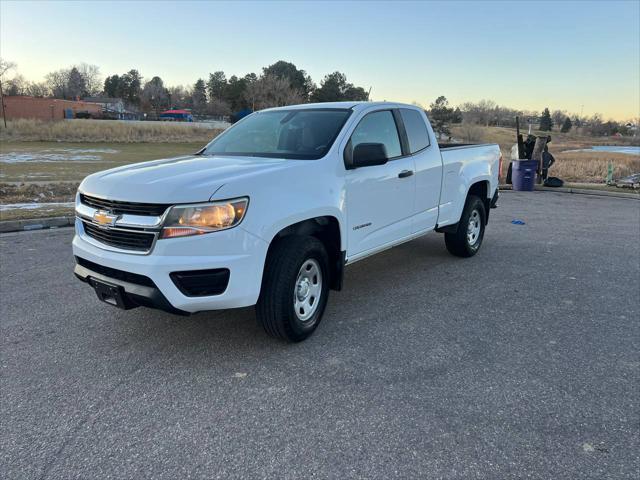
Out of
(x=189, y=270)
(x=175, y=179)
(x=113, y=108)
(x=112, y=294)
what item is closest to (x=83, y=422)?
(x=112, y=294)

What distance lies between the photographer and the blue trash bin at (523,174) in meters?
15.3

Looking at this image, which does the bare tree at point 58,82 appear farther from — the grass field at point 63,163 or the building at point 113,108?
the grass field at point 63,163

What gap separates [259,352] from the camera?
3.77m

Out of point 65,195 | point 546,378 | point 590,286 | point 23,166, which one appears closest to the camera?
point 546,378

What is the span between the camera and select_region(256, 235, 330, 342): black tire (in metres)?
3.55

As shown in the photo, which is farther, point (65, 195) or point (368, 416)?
point (65, 195)

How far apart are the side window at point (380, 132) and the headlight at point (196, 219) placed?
63.0 inches

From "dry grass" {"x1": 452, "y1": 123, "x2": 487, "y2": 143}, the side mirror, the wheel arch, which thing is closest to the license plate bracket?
the wheel arch

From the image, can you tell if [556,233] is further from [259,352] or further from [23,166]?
[23,166]

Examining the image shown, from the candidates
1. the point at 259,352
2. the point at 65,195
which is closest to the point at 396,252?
the point at 259,352

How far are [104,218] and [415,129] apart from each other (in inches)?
138

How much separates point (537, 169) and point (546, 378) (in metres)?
14.4

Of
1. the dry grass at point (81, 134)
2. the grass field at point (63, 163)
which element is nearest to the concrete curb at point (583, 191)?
the grass field at point (63, 163)

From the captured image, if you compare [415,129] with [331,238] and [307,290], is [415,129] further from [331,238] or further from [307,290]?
[307,290]
